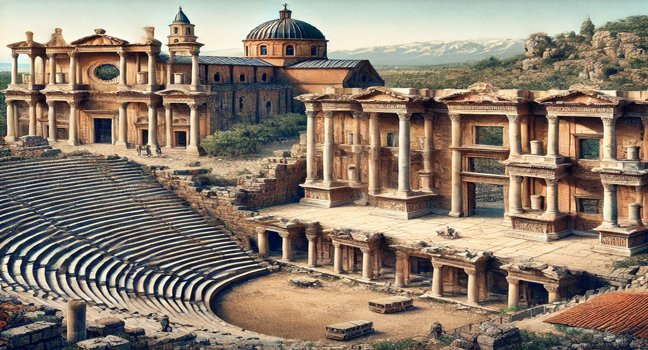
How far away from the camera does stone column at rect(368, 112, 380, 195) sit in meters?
51.4

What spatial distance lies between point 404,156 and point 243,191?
8438mm

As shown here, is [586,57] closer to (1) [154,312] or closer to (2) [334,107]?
(2) [334,107]

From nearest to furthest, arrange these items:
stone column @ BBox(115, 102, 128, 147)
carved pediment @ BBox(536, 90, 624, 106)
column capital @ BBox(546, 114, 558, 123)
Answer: carved pediment @ BBox(536, 90, 624, 106)
column capital @ BBox(546, 114, 558, 123)
stone column @ BBox(115, 102, 128, 147)

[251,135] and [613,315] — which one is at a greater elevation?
[251,135]

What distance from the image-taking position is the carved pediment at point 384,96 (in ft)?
162

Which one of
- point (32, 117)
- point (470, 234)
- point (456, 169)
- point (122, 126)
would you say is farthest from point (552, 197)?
point (32, 117)

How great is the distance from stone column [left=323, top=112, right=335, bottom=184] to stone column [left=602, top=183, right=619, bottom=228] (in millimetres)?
15821

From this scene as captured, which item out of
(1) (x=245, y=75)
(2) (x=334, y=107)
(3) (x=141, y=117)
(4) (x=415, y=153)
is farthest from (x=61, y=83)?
(4) (x=415, y=153)

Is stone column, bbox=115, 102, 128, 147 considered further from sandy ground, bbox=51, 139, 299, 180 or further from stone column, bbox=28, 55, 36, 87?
stone column, bbox=28, 55, 36, 87

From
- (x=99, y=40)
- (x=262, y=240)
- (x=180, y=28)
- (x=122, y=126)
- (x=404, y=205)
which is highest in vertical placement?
(x=180, y=28)

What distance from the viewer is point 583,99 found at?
143 feet

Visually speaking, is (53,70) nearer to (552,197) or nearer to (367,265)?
(367,265)

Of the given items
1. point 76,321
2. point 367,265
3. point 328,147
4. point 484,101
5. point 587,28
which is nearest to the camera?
point 76,321

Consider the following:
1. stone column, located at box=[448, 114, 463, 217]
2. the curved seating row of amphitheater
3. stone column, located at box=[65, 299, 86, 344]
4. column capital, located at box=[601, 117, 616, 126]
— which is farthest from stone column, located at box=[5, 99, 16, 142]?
stone column, located at box=[65, 299, 86, 344]
